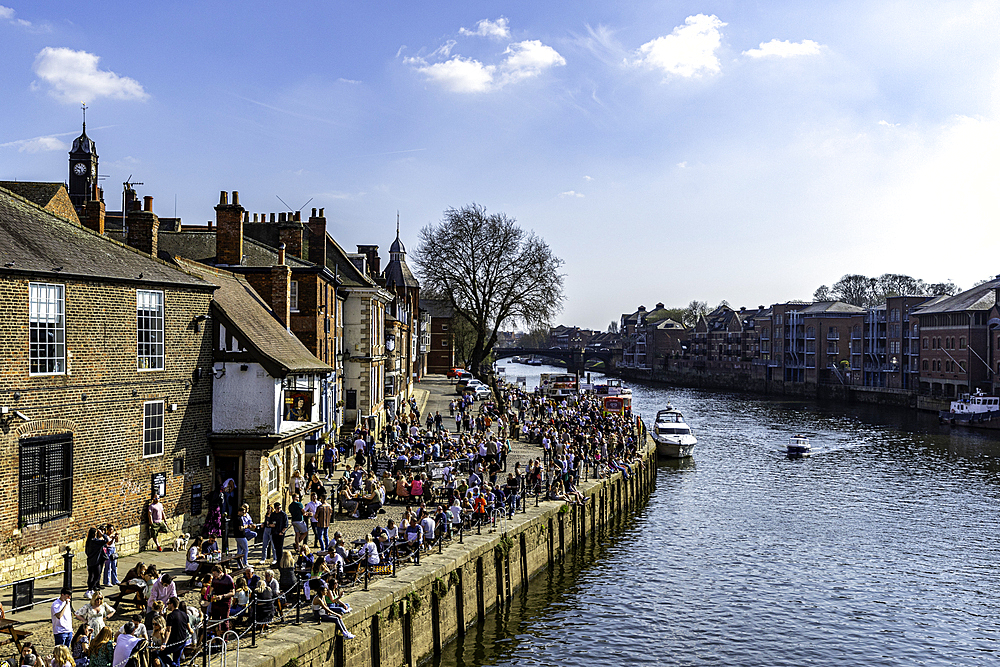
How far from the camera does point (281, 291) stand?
99.6ft

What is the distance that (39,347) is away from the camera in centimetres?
1866

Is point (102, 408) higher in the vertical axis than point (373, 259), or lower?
lower

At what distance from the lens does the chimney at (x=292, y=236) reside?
36.0m

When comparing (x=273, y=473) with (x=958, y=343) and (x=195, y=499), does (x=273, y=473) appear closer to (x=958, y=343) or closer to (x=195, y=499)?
(x=195, y=499)

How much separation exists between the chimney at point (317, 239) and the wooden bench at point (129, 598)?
73.3ft

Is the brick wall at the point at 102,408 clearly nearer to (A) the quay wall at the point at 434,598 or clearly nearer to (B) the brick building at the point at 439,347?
(A) the quay wall at the point at 434,598

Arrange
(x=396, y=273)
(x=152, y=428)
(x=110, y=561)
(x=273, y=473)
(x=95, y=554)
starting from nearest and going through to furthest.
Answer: (x=95, y=554), (x=110, y=561), (x=152, y=428), (x=273, y=473), (x=396, y=273)

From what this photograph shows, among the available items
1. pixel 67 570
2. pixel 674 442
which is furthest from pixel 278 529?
pixel 674 442

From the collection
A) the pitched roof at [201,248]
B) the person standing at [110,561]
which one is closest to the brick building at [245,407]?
the person standing at [110,561]

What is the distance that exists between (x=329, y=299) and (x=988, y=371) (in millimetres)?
75188

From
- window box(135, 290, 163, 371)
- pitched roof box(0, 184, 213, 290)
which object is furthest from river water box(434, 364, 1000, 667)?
pitched roof box(0, 184, 213, 290)

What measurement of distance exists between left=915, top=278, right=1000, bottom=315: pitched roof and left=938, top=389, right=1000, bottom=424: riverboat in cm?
1522

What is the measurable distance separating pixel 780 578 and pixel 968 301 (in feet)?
243

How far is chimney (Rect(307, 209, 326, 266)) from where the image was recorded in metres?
37.4
